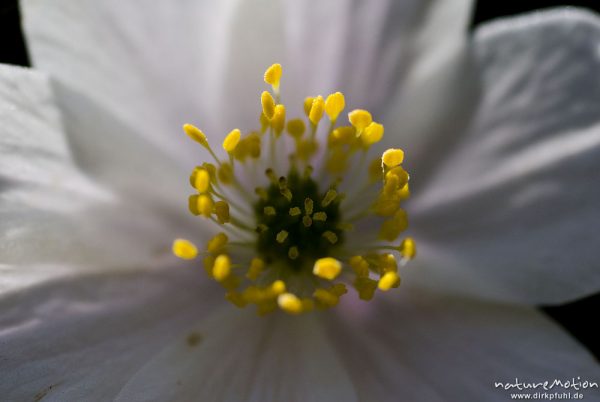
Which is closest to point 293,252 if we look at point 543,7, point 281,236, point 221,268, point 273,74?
point 281,236

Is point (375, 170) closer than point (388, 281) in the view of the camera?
No

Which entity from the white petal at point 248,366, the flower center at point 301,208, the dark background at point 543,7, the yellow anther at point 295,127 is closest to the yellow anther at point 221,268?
the flower center at point 301,208

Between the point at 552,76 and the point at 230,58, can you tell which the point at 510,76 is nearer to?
the point at 552,76

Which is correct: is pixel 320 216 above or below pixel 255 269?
above

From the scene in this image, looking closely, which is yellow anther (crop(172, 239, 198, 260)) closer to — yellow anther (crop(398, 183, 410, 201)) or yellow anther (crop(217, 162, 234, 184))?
yellow anther (crop(217, 162, 234, 184))

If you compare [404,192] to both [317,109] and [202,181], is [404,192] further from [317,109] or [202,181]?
[202,181]

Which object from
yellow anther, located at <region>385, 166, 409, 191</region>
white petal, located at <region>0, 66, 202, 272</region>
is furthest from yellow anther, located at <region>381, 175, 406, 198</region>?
white petal, located at <region>0, 66, 202, 272</region>

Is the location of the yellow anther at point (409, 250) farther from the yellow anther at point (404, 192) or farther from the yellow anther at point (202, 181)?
the yellow anther at point (202, 181)
